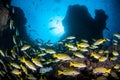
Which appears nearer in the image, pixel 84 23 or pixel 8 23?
pixel 8 23

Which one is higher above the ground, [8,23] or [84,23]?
[84,23]

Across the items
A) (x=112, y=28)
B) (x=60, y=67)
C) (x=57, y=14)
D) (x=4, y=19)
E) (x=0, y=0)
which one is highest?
(x=57, y=14)

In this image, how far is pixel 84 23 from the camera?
1071 inches

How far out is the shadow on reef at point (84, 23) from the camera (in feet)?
87.0

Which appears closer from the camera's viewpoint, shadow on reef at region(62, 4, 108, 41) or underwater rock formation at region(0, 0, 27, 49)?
underwater rock formation at region(0, 0, 27, 49)

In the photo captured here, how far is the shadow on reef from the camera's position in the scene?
26.5m

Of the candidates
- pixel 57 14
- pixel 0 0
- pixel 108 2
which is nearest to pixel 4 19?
pixel 0 0

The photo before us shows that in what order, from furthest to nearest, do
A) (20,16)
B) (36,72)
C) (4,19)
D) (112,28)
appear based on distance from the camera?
(112,28)
(20,16)
(4,19)
(36,72)

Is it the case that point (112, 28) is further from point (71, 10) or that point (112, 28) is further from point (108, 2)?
point (71, 10)

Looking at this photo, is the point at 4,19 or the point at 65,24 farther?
the point at 65,24

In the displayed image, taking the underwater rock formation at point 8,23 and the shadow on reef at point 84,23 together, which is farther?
the shadow on reef at point 84,23

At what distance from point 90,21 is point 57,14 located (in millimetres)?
31642

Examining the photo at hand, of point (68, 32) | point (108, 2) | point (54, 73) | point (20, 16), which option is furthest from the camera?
point (108, 2)

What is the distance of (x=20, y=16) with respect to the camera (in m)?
26.9
